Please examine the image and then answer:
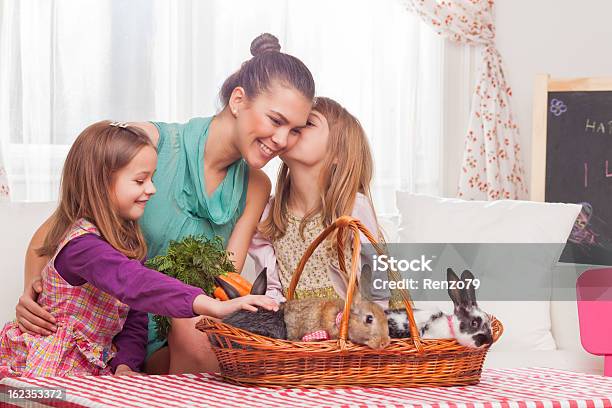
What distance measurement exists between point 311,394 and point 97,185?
27.6 inches

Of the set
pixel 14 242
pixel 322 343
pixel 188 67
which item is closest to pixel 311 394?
pixel 322 343

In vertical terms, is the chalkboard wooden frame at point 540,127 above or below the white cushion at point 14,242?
above

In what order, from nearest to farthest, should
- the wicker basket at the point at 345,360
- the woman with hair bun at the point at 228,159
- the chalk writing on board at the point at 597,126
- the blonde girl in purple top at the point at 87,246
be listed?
1. the wicker basket at the point at 345,360
2. the blonde girl in purple top at the point at 87,246
3. the woman with hair bun at the point at 228,159
4. the chalk writing on board at the point at 597,126

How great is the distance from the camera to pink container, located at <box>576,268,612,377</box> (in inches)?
85.8

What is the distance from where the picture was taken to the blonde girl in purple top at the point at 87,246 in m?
1.79

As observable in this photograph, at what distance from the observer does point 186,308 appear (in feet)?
4.98

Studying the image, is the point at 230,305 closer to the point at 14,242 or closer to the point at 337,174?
the point at 337,174

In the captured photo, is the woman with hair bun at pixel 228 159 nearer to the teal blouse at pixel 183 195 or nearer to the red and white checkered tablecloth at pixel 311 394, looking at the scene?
the teal blouse at pixel 183 195

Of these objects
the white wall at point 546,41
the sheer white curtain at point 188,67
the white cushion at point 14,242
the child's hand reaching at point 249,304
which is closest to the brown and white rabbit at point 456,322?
the child's hand reaching at point 249,304

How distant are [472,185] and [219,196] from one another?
1.79m

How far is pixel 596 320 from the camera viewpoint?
2.19m

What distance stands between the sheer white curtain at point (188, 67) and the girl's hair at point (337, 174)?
1121 millimetres

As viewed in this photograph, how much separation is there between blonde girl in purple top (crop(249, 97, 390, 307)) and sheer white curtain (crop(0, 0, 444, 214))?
112 cm

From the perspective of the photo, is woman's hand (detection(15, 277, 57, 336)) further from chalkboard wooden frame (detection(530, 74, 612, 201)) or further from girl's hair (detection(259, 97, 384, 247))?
chalkboard wooden frame (detection(530, 74, 612, 201))
